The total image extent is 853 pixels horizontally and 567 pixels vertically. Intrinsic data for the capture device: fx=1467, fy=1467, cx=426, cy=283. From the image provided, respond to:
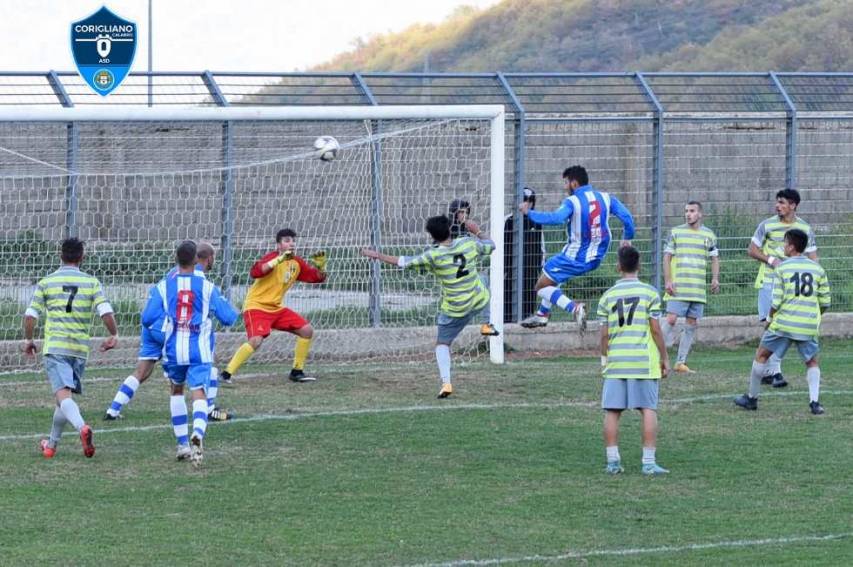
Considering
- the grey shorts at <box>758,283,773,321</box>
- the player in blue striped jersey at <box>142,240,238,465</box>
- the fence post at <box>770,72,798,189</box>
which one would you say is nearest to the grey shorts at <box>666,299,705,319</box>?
the grey shorts at <box>758,283,773,321</box>

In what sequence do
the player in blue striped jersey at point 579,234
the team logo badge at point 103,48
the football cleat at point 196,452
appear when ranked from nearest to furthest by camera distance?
1. the football cleat at point 196,452
2. the player in blue striped jersey at point 579,234
3. the team logo badge at point 103,48

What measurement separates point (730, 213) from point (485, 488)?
10616mm

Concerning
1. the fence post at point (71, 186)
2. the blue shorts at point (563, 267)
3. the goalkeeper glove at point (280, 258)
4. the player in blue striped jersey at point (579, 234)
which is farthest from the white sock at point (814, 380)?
the fence post at point (71, 186)

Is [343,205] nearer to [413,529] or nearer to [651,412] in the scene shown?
[651,412]

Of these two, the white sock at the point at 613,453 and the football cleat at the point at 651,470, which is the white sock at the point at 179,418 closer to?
the white sock at the point at 613,453

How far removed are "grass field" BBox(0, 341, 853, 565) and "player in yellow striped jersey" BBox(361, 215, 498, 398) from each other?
1.78 ft

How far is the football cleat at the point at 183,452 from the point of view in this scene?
1037 centimetres

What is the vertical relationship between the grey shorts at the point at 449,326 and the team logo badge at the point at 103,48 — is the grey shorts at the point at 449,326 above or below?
below

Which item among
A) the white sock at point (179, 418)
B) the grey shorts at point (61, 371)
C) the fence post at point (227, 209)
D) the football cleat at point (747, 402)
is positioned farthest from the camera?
the fence post at point (227, 209)

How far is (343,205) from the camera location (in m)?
16.4

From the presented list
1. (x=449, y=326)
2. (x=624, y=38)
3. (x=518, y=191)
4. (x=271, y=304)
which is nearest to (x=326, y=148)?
(x=271, y=304)

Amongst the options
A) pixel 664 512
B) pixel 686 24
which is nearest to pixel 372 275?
pixel 664 512

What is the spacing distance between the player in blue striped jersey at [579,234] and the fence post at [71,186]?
4877 millimetres

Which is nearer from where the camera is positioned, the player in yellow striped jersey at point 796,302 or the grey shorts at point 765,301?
the player in yellow striped jersey at point 796,302
